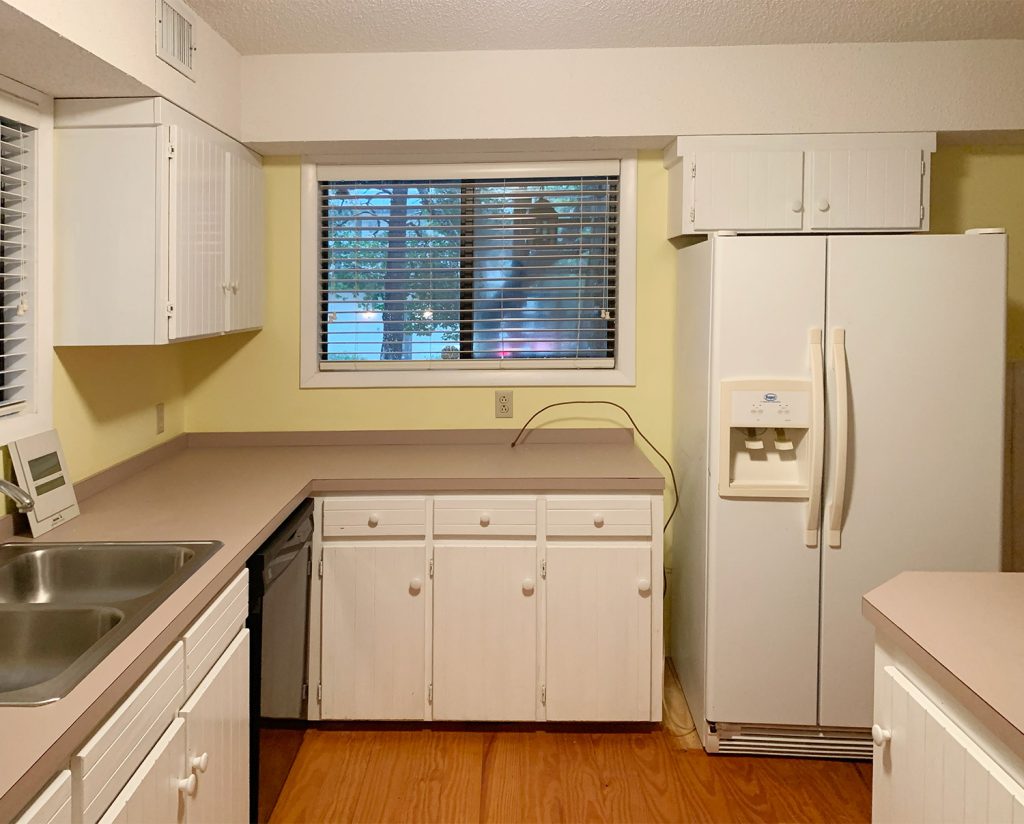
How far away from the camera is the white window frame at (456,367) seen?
3738 mm

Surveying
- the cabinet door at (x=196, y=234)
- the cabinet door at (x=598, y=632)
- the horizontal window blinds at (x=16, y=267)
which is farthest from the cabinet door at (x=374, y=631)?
the horizontal window blinds at (x=16, y=267)

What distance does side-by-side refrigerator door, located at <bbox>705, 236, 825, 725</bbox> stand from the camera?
2.99 meters

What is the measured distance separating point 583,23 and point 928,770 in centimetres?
237

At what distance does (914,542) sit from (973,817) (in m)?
1.63

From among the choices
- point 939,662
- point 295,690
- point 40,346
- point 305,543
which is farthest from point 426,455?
point 939,662

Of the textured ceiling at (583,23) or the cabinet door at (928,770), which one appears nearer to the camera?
the cabinet door at (928,770)

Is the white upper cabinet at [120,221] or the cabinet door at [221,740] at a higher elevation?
the white upper cabinet at [120,221]

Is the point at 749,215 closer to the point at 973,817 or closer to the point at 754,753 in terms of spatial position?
the point at 754,753

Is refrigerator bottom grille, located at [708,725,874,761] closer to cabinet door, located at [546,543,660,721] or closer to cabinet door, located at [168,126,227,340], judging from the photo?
cabinet door, located at [546,543,660,721]

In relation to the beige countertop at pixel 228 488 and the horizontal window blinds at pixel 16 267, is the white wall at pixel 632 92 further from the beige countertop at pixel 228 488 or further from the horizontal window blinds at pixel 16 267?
the beige countertop at pixel 228 488

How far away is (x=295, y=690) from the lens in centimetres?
300

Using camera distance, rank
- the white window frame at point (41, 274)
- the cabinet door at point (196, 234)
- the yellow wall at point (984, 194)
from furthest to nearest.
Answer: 1. the yellow wall at point (984, 194)
2. the cabinet door at point (196, 234)
3. the white window frame at point (41, 274)

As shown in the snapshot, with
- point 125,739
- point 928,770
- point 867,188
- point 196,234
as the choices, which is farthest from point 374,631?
point 867,188

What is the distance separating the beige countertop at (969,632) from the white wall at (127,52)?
206 cm
